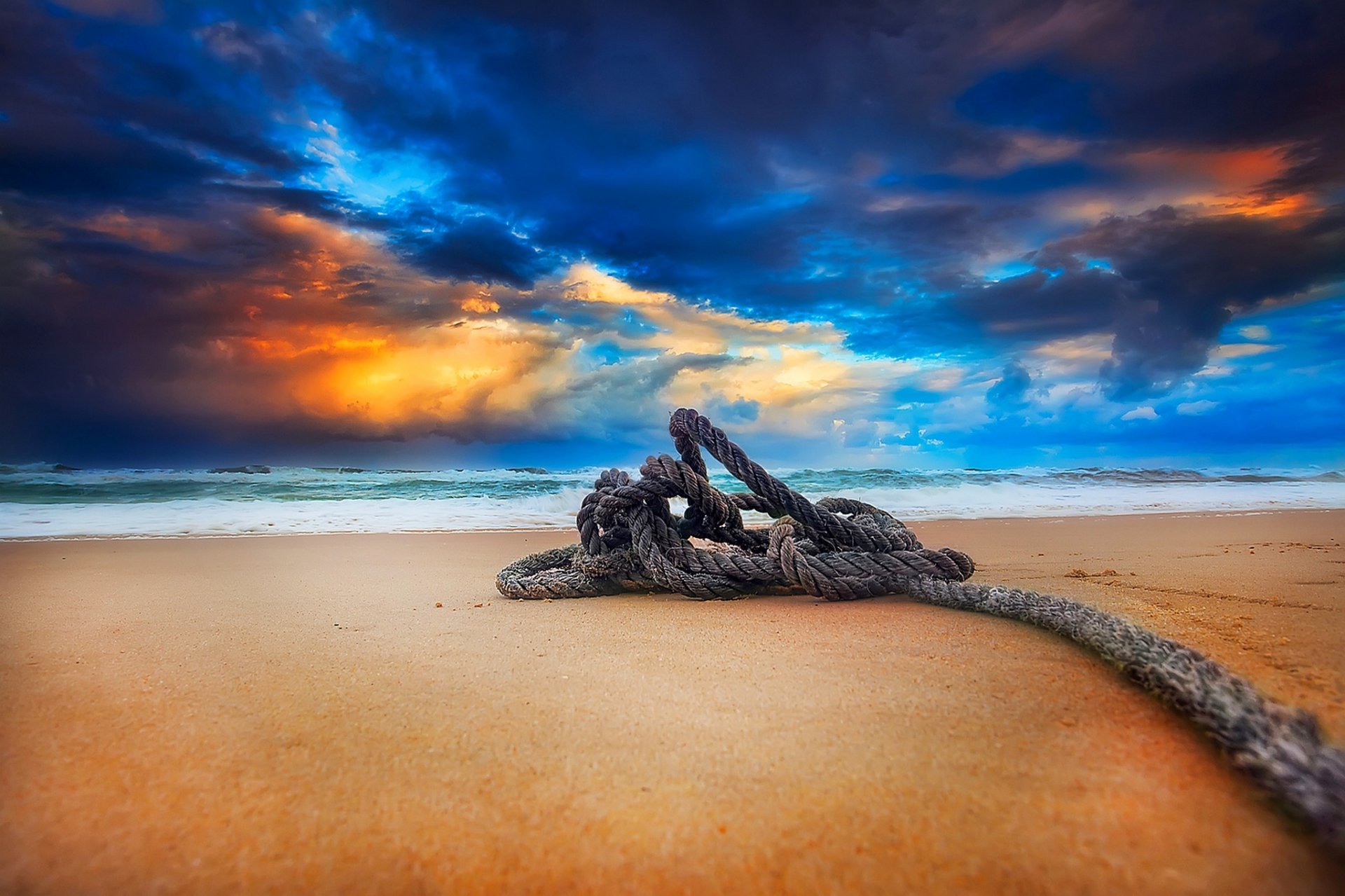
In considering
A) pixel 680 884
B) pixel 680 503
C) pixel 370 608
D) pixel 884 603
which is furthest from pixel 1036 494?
pixel 680 884

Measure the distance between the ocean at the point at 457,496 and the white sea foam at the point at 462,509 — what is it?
25 mm

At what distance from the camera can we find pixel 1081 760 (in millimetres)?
1098

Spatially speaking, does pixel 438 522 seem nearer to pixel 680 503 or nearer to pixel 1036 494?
pixel 680 503

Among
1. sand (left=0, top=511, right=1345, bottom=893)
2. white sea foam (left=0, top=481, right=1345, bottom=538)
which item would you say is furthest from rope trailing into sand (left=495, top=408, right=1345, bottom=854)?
white sea foam (left=0, top=481, right=1345, bottom=538)

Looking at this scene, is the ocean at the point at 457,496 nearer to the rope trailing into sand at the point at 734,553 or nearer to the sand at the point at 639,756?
the rope trailing into sand at the point at 734,553

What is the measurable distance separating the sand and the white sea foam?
467 centimetres

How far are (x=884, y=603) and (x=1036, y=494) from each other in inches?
392

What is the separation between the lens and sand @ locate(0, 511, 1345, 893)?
2.85ft

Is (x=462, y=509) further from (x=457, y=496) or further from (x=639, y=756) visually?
(x=639, y=756)

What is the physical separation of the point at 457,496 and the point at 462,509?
2.34 m

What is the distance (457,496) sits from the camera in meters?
11.0

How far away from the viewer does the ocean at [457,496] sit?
7.34 m

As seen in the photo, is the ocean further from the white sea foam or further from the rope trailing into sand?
the rope trailing into sand

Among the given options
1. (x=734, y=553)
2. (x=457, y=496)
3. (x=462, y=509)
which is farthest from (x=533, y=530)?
(x=457, y=496)
